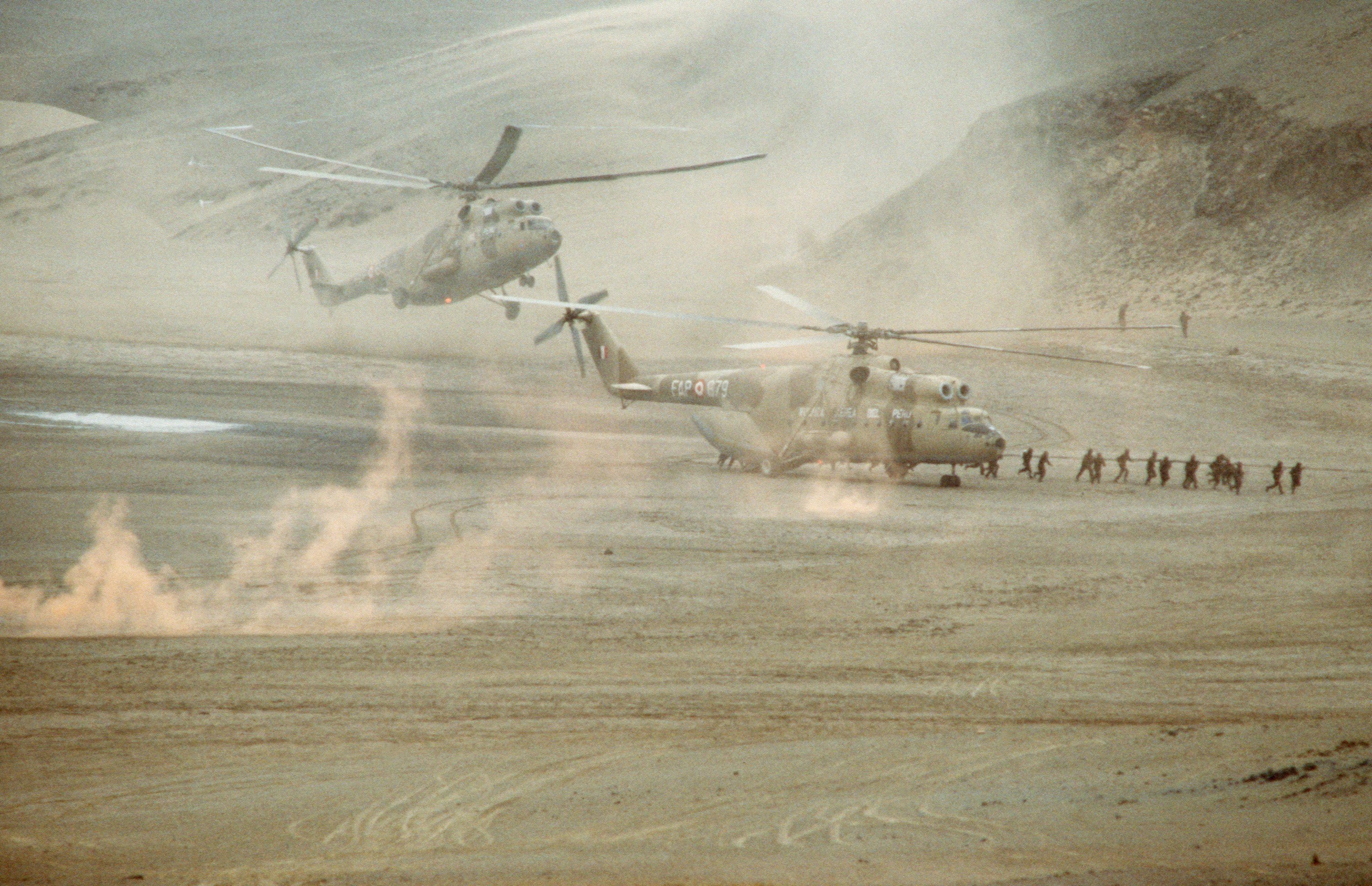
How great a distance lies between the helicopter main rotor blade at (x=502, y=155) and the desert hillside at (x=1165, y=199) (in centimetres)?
3317

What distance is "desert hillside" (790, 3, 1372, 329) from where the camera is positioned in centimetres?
5697

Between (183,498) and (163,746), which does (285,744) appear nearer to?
(163,746)

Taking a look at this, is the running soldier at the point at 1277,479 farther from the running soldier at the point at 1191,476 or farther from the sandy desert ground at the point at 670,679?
the running soldier at the point at 1191,476

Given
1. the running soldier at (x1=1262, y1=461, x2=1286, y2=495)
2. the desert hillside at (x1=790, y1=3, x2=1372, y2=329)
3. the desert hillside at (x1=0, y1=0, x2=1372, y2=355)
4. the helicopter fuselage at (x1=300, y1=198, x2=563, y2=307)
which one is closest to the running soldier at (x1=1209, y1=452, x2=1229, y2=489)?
the running soldier at (x1=1262, y1=461, x2=1286, y2=495)

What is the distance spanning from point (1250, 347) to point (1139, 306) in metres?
8.82

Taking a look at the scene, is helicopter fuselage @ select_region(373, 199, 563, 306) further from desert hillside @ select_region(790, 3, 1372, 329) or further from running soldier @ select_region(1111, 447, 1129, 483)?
desert hillside @ select_region(790, 3, 1372, 329)

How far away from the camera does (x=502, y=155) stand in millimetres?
29016

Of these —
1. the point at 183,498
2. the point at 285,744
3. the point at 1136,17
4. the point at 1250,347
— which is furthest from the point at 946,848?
the point at 1136,17

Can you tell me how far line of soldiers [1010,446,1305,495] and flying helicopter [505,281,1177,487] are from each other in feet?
4.90

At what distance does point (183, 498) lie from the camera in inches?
839

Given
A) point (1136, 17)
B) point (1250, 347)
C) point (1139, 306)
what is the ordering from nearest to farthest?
point (1250, 347), point (1139, 306), point (1136, 17)

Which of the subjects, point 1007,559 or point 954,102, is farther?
point 954,102

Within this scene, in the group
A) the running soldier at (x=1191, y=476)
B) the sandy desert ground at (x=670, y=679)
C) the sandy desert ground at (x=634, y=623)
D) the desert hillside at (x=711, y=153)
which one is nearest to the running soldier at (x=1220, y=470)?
the running soldier at (x=1191, y=476)

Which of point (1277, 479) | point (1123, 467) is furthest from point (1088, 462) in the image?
point (1277, 479)
